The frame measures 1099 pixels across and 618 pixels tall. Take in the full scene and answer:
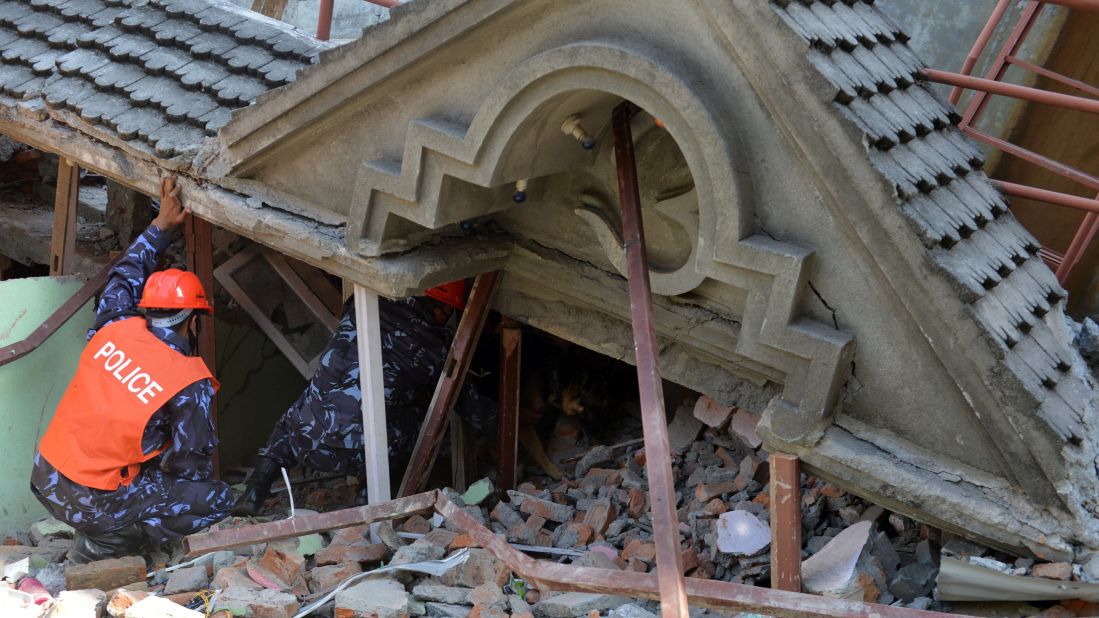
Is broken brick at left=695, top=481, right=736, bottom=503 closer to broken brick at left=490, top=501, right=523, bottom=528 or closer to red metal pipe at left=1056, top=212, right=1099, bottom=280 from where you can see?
broken brick at left=490, top=501, right=523, bottom=528

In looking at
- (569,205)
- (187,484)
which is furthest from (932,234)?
(187,484)

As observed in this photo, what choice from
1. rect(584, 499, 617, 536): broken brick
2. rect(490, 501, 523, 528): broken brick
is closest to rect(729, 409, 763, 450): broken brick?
rect(584, 499, 617, 536): broken brick

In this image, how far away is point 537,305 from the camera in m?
5.59

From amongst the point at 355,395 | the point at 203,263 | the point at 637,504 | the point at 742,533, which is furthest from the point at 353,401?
the point at 742,533

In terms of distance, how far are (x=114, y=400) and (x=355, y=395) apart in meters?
1.32

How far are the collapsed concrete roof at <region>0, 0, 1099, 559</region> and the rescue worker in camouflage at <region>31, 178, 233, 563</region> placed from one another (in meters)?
0.68

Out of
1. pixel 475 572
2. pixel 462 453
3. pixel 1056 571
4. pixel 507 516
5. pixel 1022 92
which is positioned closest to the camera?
pixel 1056 571

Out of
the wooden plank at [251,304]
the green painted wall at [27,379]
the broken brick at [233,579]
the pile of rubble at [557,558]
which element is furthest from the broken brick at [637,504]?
the green painted wall at [27,379]

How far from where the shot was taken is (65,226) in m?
6.97

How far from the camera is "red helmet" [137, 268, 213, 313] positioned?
5.42 meters

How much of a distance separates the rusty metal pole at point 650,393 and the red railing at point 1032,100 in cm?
182

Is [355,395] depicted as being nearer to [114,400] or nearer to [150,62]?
[114,400]

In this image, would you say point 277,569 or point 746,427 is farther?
point 746,427

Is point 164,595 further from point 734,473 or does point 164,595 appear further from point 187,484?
point 734,473
